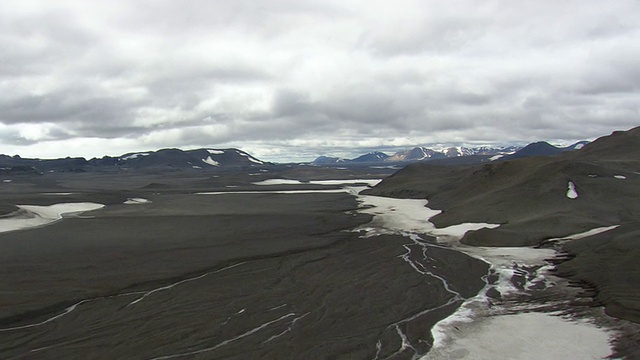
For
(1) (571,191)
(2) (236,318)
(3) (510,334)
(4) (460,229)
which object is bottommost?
(2) (236,318)

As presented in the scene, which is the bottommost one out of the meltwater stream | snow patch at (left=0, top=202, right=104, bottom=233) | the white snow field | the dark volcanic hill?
the meltwater stream

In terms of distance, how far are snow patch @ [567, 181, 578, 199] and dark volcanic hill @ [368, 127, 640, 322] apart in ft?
0.61

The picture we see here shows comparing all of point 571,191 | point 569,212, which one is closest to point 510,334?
point 569,212

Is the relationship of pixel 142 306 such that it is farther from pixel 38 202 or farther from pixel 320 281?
pixel 38 202

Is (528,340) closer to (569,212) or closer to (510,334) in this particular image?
(510,334)

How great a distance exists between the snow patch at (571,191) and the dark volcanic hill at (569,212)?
186mm

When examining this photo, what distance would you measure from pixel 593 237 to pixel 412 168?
241ft

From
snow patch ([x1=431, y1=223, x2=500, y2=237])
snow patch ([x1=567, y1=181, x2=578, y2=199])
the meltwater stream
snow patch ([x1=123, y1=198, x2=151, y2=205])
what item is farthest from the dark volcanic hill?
snow patch ([x1=123, y1=198, x2=151, y2=205])

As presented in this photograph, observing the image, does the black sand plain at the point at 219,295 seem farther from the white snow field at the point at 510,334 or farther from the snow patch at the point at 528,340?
the snow patch at the point at 528,340

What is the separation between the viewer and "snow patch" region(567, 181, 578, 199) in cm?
4244

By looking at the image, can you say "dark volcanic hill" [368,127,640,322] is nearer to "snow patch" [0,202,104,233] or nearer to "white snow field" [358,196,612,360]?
"white snow field" [358,196,612,360]

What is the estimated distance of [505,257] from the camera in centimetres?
2719

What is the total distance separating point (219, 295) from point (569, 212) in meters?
28.8

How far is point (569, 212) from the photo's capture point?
3688 cm
